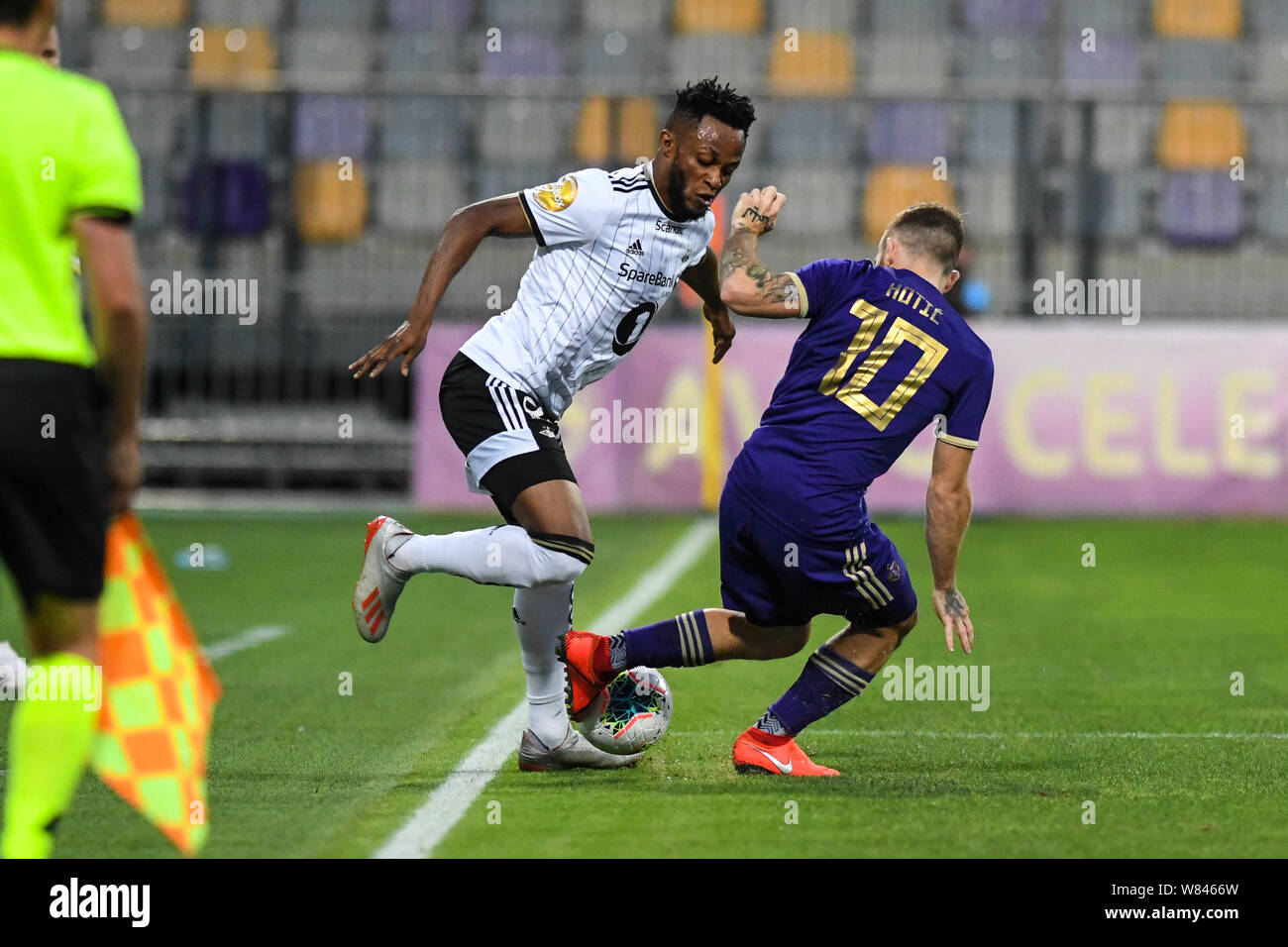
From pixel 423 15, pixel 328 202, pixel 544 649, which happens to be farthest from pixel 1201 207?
pixel 544 649

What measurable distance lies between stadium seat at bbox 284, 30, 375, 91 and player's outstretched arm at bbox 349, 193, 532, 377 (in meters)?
15.4

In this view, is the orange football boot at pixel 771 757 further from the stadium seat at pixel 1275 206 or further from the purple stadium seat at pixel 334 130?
the stadium seat at pixel 1275 206

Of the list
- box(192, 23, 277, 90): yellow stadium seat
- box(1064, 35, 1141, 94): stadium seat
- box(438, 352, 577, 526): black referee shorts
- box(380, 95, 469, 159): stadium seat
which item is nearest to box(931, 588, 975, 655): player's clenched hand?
box(438, 352, 577, 526): black referee shorts

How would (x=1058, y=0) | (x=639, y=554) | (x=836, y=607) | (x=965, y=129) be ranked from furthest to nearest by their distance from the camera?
(x=1058, y=0)
(x=965, y=129)
(x=639, y=554)
(x=836, y=607)

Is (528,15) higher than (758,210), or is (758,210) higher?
(528,15)

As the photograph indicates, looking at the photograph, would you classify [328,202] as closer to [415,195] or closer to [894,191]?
[415,195]

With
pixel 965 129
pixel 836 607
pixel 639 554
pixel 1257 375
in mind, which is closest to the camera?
pixel 836 607

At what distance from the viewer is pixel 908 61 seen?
20.8 metres

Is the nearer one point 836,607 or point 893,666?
point 836,607

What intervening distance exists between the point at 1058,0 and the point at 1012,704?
14972mm

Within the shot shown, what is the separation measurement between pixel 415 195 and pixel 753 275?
12.2m
